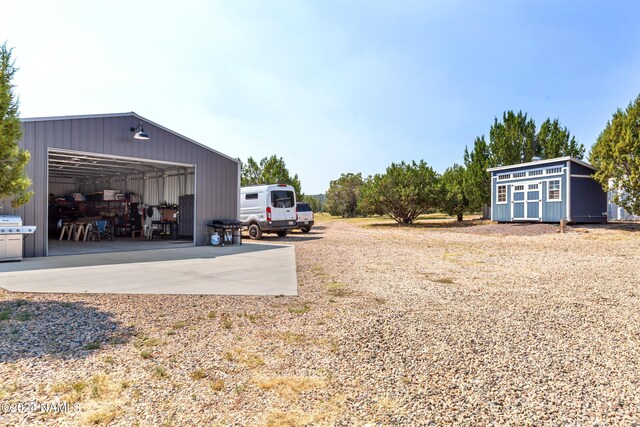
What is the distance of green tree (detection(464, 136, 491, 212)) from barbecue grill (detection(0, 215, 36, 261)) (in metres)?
27.5

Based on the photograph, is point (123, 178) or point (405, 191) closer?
point (123, 178)

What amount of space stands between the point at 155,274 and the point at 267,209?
32.1ft

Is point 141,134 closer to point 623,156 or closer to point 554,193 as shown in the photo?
point 554,193

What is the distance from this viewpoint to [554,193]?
21.5 metres

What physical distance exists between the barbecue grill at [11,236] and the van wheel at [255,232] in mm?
9349

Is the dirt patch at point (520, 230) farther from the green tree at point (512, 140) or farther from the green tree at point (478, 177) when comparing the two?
the green tree at point (512, 140)

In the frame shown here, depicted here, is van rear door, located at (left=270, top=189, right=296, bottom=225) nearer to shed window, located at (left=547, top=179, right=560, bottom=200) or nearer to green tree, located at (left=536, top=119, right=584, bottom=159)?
shed window, located at (left=547, top=179, right=560, bottom=200)

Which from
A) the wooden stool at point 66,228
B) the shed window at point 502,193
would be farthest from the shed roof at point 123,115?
the shed window at point 502,193

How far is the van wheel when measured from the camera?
17906 mm

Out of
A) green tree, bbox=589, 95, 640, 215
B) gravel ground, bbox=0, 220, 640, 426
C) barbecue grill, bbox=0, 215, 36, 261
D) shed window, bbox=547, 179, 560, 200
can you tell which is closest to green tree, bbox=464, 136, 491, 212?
shed window, bbox=547, 179, 560, 200

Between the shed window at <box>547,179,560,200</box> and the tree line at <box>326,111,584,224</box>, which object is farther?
the tree line at <box>326,111,584,224</box>

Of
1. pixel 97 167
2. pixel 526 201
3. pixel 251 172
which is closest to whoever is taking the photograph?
pixel 97 167

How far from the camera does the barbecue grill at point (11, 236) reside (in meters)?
9.23

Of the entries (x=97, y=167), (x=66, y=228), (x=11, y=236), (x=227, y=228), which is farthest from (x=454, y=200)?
(x=11, y=236)
